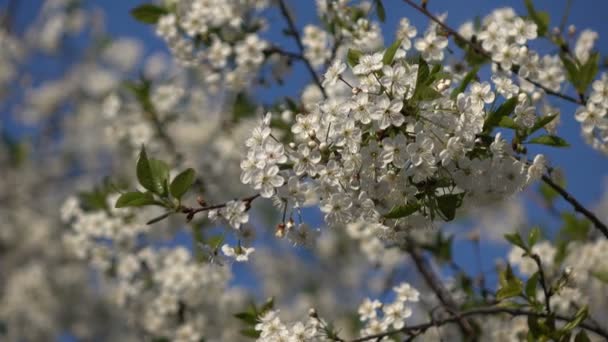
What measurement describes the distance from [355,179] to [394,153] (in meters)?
0.17

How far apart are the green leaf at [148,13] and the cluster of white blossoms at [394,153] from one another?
7.25 feet

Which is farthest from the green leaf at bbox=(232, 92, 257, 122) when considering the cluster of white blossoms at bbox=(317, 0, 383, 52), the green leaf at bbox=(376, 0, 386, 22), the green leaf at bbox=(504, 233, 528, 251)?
the green leaf at bbox=(504, 233, 528, 251)

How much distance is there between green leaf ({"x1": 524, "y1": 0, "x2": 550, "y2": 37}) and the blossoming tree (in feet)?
0.04

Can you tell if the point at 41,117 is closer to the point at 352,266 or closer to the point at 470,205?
the point at 352,266

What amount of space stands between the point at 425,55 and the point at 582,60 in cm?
95

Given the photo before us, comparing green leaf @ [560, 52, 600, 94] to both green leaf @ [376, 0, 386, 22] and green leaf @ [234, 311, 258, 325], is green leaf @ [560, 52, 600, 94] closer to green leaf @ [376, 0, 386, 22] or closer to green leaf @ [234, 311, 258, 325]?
green leaf @ [376, 0, 386, 22]

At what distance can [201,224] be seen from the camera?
5219 millimetres

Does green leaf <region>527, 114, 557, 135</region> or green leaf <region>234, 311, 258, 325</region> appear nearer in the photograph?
green leaf <region>527, 114, 557, 135</region>

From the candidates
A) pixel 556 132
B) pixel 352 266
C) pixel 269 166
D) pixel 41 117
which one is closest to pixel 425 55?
pixel 556 132

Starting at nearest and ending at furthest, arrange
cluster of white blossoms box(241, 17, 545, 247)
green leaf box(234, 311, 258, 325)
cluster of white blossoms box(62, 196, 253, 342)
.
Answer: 1. cluster of white blossoms box(241, 17, 545, 247)
2. green leaf box(234, 311, 258, 325)
3. cluster of white blossoms box(62, 196, 253, 342)

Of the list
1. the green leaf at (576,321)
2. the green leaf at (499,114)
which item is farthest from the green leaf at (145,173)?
the green leaf at (576,321)

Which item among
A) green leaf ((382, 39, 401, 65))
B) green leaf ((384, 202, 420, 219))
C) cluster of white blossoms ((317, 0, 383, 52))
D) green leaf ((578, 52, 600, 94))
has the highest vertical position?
cluster of white blossoms ((317, 0, 383, 52))

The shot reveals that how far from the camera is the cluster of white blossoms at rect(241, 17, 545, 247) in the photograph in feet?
6.91

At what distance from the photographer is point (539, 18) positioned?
3371 mm
